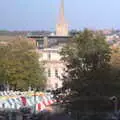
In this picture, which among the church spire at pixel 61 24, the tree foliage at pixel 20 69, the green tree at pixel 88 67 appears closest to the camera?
the green tree at pixel 88 67

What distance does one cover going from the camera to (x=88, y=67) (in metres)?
41.4

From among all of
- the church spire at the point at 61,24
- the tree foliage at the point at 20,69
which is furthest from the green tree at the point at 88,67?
the church spire at the point at 61,24

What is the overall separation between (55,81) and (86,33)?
56.0 meters

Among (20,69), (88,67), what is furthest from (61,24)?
(88,67)

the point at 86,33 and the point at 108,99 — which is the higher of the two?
the point at 86,33

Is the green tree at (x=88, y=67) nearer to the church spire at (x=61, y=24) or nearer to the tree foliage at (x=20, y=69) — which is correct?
the tree foliage at (x=20, y=69)

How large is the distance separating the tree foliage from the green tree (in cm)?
3703

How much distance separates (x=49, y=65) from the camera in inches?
4050

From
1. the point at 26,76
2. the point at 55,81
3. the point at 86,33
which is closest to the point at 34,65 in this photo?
the point at 26,76

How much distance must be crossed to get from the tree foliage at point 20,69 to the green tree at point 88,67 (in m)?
37.0

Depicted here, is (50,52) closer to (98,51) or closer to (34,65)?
(34,65)

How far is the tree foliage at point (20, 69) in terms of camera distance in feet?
264

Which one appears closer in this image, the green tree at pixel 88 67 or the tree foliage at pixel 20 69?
the green tree at pixel 88 67

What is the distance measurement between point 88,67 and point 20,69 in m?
40.3
